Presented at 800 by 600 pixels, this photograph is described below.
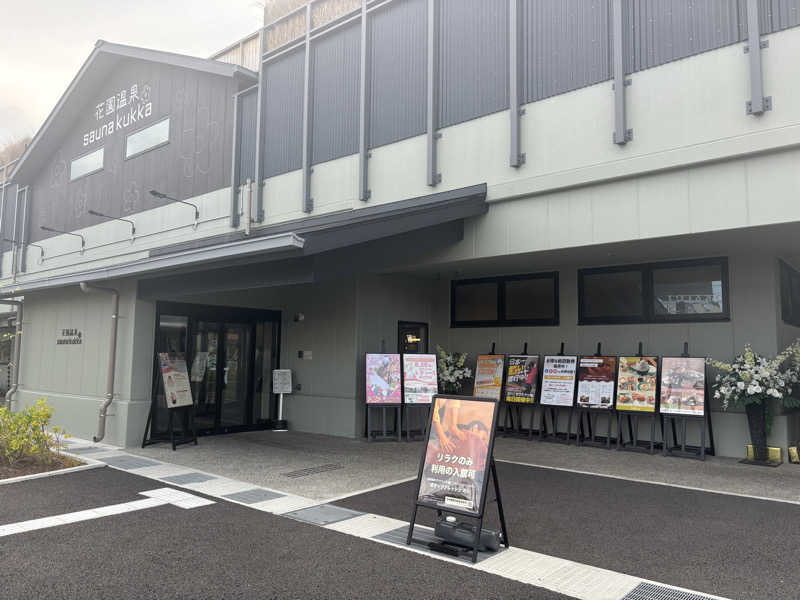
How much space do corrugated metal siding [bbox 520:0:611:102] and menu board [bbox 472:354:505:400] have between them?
4352 mm

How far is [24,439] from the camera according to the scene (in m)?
7.07

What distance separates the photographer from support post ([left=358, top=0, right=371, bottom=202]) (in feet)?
31.7

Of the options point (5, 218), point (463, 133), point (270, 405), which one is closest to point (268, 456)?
point (270, 405)

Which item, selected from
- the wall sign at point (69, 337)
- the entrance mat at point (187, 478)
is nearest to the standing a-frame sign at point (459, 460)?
the entrance mat at point (187, 478)

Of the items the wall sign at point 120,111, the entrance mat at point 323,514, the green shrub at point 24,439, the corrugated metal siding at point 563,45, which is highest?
the wall sign at point 120,111

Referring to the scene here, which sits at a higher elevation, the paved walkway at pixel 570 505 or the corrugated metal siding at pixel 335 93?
the corrugated metal siding at pixel 335 93

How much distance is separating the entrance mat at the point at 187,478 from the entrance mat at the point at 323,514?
190 cm

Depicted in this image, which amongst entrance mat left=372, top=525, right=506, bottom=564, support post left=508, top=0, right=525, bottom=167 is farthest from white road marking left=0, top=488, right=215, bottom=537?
support post left=508, top=0, right=525, bottom=167

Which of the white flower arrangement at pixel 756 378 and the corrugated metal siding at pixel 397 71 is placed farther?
the corrugated metal siding at pixel 397 71

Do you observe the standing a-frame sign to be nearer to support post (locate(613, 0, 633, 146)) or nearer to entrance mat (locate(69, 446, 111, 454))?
support post (locate(613, 0, 633, 146))

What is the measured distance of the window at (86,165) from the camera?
49.1ft

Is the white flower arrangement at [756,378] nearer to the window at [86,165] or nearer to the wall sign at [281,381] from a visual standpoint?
the wall sign at [281,381]

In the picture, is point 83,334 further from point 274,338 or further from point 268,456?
point 268,456

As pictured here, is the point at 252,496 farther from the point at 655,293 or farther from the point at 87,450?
the point at 655,293
